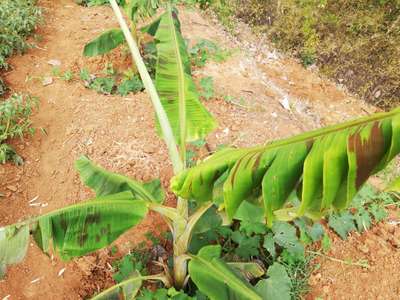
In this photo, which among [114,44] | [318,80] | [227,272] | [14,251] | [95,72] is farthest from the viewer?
[318,80]

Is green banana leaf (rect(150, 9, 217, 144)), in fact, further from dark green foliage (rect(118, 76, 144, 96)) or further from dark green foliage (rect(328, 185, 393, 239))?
dark green foliage (rect(118, 76, 144, 96))

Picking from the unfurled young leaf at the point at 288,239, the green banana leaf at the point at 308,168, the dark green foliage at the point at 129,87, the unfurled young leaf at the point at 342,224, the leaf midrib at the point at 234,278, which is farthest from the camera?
the dark green foliage at the point at 129,87

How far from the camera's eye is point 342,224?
8.63 ft

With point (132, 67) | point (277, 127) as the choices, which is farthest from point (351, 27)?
point (132, 67)

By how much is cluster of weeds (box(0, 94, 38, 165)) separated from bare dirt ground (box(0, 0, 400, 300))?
9 centimetres

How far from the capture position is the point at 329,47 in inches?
206

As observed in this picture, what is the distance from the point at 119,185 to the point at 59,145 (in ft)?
4.59

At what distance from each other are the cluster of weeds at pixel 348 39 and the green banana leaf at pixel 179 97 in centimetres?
356

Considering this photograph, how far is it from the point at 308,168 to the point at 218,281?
857 mm

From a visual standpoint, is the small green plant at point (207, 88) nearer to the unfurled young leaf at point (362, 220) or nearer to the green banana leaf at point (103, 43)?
the green banana leaf at point (103, 43)

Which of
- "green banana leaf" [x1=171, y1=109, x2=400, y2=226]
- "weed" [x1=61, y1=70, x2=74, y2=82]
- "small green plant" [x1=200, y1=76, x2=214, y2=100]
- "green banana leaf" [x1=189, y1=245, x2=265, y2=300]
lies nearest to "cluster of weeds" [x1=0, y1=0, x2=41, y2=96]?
"weed" [x1=61, y1=70, x2=74, y2=82]

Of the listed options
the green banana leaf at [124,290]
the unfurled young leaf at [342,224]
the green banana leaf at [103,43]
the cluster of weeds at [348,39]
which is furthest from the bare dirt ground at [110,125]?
the green banana leaf at [103,43]

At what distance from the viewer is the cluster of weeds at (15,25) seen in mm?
3807

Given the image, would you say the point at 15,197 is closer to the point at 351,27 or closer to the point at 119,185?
the point at 119,185
